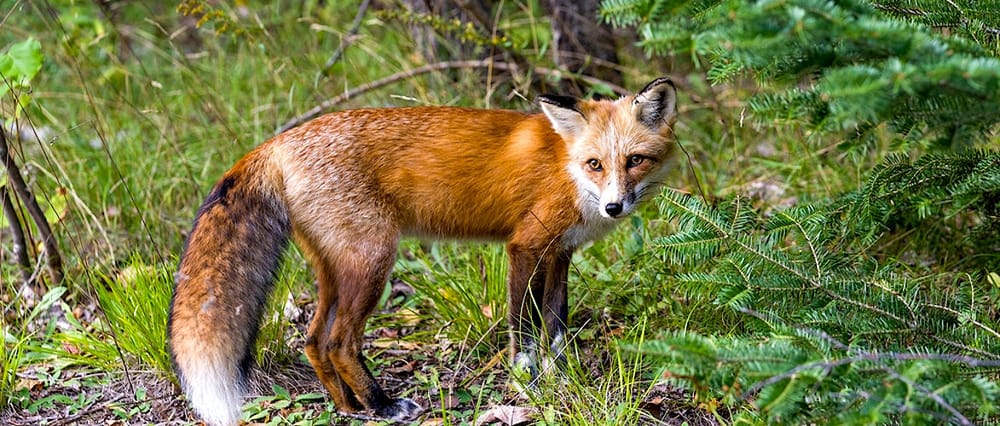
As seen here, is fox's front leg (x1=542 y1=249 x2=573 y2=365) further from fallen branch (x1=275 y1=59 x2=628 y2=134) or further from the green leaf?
the green leaf

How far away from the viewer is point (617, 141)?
3637 mm

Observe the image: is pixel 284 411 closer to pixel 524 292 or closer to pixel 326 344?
pixel 326 344

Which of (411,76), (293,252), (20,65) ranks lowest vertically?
(293,252)

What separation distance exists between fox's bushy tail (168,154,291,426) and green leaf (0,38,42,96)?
0.87m

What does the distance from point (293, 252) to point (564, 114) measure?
174 centimetres

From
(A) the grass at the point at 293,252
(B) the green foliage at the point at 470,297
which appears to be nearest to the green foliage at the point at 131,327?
(A) the grass at the point at 293,252

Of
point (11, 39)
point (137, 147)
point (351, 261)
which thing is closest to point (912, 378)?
point (351, 261)

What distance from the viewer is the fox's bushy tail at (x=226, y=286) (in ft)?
9.92

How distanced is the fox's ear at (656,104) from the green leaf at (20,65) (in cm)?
237

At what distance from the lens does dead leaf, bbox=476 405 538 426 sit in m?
3.40

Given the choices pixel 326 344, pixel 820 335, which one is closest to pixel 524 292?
pixel 326 344

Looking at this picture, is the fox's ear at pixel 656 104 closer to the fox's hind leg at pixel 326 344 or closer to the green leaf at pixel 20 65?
the fox's hind leg at pixel 326 344

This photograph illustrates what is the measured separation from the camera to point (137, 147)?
17.9ft

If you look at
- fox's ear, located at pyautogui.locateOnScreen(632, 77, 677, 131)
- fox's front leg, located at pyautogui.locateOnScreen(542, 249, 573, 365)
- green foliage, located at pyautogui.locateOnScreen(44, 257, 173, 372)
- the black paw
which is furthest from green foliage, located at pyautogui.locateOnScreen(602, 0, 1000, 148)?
green foliage, located at pyautogui.locateOnScreen(44, 257, 173, 372)
